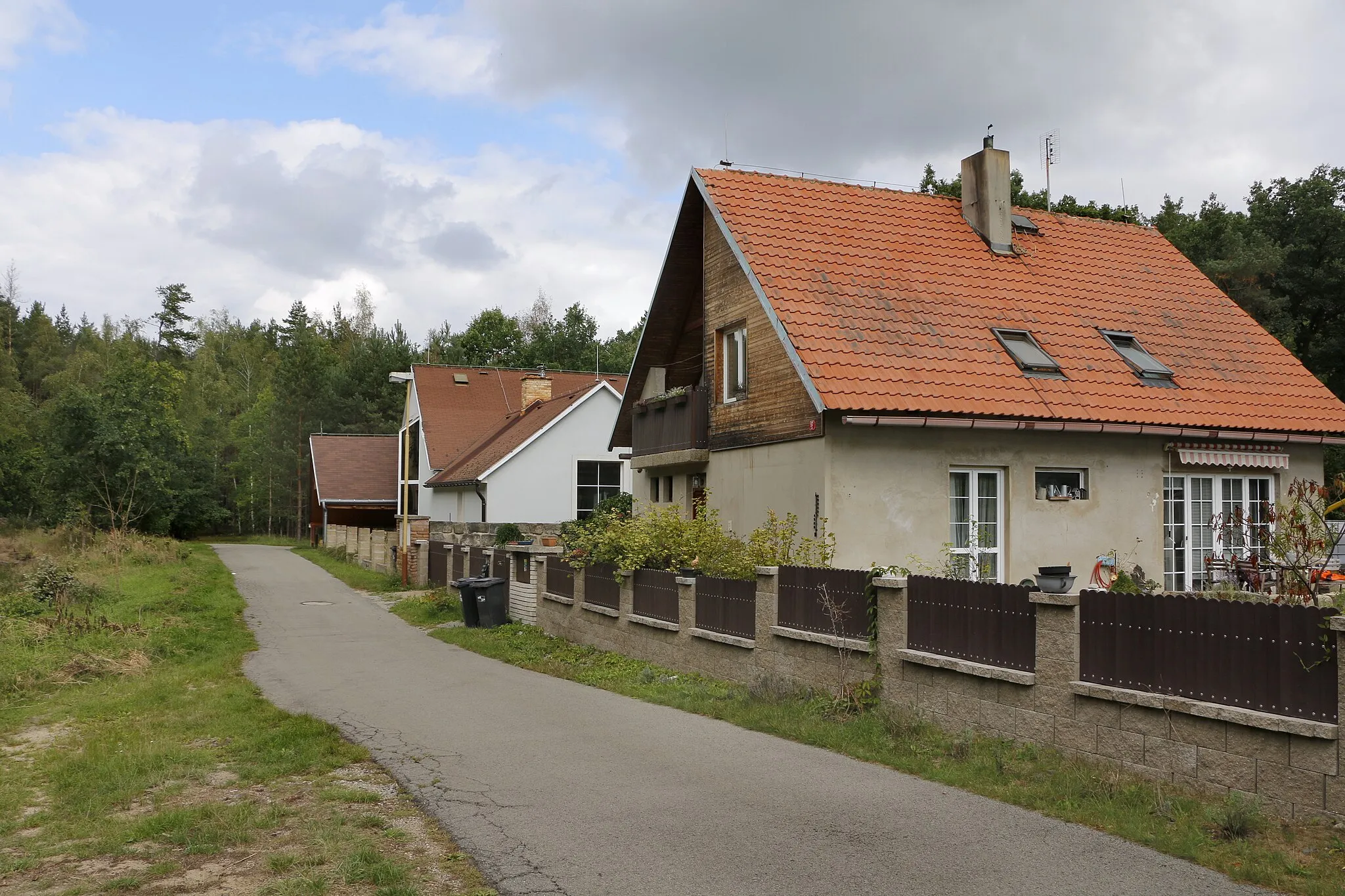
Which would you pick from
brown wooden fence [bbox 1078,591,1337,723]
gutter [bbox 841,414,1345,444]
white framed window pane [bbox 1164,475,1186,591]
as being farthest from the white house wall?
brown wooden fence [bbox 1078,591,1337,723]

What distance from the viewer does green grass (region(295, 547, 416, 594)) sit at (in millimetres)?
30009

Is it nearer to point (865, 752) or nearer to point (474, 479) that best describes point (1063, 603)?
point (865, 752)

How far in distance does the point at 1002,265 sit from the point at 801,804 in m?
13.1

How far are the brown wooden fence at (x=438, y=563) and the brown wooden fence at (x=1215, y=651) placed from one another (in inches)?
794

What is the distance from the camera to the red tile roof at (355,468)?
A: 5119cm

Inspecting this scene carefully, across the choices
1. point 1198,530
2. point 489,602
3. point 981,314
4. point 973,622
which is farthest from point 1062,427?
point 489,602

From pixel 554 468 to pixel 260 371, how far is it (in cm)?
6830

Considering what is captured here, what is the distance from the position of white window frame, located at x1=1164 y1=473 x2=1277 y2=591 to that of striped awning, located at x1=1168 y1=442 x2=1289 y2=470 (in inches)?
12.4

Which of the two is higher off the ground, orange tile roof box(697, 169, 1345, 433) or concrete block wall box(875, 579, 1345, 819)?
orange tile roof box(697, 169, 1345, 433)

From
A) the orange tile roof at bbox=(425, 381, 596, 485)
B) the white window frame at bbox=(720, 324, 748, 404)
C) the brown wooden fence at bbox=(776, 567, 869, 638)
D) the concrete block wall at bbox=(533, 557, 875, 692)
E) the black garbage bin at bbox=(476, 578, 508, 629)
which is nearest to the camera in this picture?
the brown wooden fence at bbox=(776, 567, 869, 638)

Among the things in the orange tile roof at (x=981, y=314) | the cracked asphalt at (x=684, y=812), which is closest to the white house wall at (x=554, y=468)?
the orange tile roof at (x=981, y=314)

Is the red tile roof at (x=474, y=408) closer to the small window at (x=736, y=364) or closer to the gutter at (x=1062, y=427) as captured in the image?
the small window at (x=736, y=364)

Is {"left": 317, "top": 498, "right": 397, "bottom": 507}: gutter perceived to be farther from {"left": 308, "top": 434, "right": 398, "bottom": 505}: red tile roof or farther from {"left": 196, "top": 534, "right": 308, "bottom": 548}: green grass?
{"left": 196, "top": 534, "right": 308, "bottom": 548}: green grass

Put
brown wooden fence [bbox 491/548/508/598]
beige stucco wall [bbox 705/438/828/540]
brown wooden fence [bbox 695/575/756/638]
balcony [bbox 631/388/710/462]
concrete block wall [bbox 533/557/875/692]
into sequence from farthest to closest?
1. brown wooden fence [bbox 491/548/508/598]
2. balcony [bbox 631/388/710/462]
3. beige stucco wall [bbox 705/438/828/540]
4. brown wooden fence [bbox 695/575/756/638]
5. concrete block wall [bbox 533/557/875/692]
